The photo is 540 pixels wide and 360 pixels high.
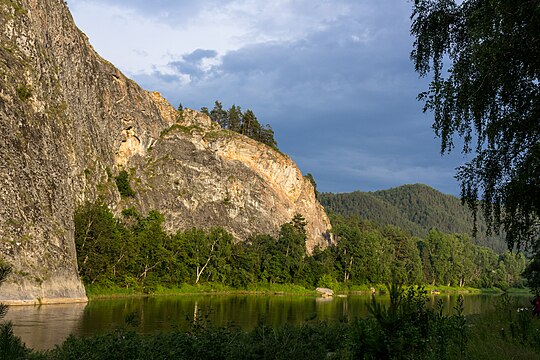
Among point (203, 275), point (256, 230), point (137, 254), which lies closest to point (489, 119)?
point (137, 254)

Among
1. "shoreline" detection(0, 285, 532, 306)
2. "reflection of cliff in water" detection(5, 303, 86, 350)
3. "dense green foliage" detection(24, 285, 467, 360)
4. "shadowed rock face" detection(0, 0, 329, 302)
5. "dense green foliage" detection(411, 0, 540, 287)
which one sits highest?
"shadowed rock face" detection(0, 0, 329, 302)

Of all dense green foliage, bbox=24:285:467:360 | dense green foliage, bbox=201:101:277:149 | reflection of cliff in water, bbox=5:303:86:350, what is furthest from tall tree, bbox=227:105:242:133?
dense green foliage, bbox=24:285:467:360

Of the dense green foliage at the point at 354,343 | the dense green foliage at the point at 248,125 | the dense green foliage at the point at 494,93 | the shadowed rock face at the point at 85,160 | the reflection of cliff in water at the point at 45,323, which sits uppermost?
the dense green foliage at the point at 248,125

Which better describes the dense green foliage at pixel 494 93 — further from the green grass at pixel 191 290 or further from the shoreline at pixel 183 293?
the green grass at pixel 191 290

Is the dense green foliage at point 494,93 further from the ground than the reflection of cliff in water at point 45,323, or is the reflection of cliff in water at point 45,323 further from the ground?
the dense green foliage at point 494,93

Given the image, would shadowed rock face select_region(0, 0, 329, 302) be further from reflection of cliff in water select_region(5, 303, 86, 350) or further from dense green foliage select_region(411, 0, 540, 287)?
dense green foliage select_region(411, 0, 540, 287)

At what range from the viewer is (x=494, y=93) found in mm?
12258

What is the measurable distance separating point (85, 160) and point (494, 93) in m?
68.0

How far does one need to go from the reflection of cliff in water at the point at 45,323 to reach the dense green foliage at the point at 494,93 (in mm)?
17725

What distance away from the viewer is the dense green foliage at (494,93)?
10.8 metres

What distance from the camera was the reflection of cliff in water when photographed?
25.2m

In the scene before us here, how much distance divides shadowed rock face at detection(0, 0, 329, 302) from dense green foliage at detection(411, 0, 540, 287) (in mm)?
38896

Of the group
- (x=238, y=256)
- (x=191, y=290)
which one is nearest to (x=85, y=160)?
(x=191, y=290)

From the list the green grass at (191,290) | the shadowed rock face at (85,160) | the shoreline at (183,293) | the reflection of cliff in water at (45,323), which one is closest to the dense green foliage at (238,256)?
the green grass at (191,290)
